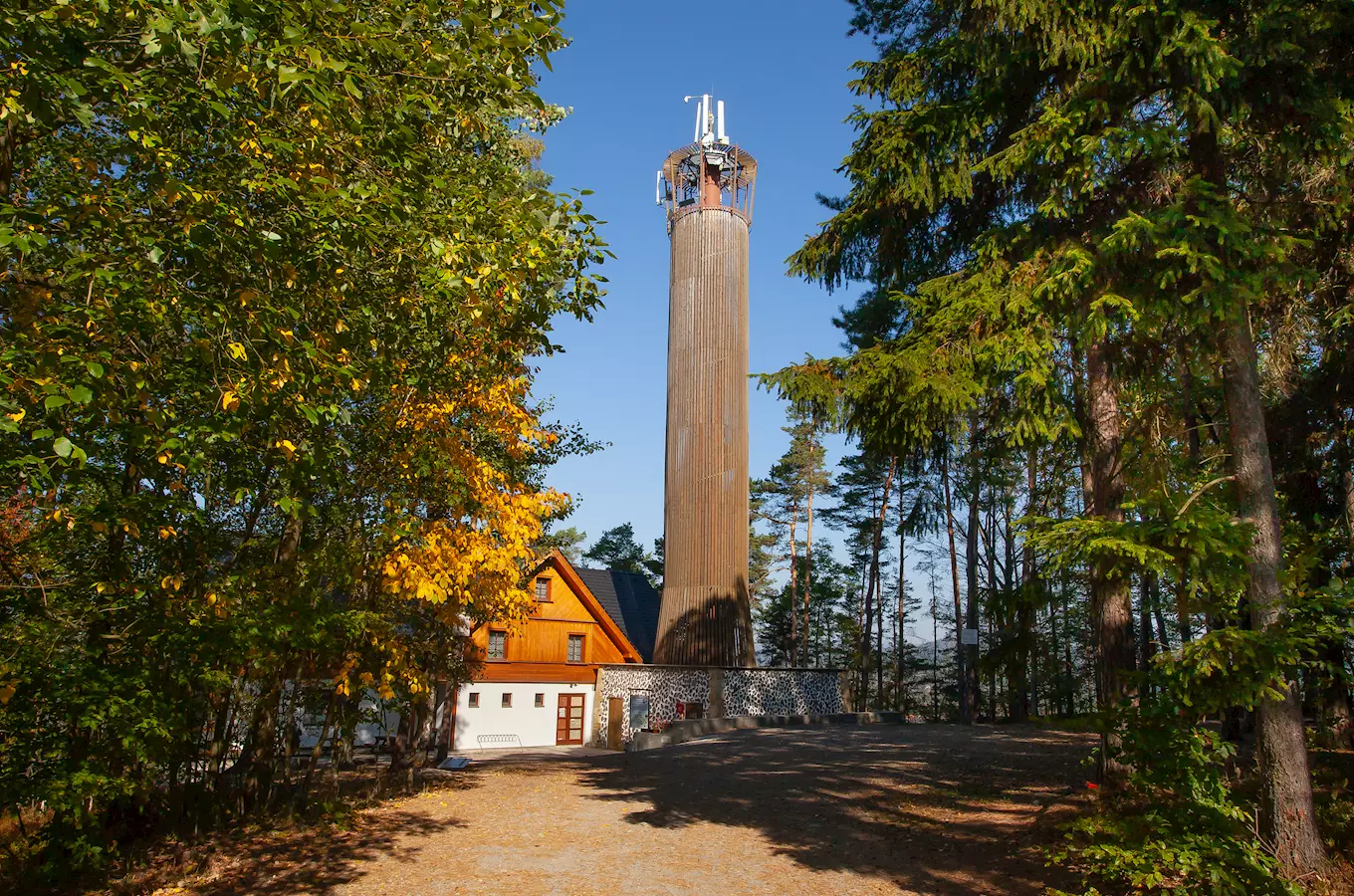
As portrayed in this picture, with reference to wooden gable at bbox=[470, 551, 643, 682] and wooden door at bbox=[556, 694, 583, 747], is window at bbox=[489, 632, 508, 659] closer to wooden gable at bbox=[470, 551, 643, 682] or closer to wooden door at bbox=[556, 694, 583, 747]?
wooden gable at bbox=[470, 551, 643, 682]

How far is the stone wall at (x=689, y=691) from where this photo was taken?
75.1ft

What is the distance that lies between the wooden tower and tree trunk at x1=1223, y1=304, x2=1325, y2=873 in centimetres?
1925

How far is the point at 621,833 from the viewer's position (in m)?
9.70

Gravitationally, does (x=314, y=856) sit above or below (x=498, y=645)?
below

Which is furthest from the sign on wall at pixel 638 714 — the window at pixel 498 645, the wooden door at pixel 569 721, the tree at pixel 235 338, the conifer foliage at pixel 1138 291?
the conifer foliage at pixel 1138 291

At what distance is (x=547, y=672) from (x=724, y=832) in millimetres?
16571

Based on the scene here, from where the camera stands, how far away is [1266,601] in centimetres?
627

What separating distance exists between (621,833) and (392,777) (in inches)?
224

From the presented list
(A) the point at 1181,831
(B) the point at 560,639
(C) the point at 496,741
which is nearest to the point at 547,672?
(B) the point at 560,639

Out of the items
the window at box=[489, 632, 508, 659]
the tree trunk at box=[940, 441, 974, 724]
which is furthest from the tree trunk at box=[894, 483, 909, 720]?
the window at box=[489, 632, 508, 659]

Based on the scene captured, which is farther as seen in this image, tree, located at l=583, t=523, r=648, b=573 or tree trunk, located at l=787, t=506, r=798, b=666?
tree, located at l=583, t=523, r=648, b=573

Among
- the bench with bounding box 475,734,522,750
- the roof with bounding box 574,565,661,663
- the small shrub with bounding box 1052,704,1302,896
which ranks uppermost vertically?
the roof with bounding box 574,565,661,663

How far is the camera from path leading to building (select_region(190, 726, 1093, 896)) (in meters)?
7.68

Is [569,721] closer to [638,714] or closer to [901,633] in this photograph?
[638,714]
